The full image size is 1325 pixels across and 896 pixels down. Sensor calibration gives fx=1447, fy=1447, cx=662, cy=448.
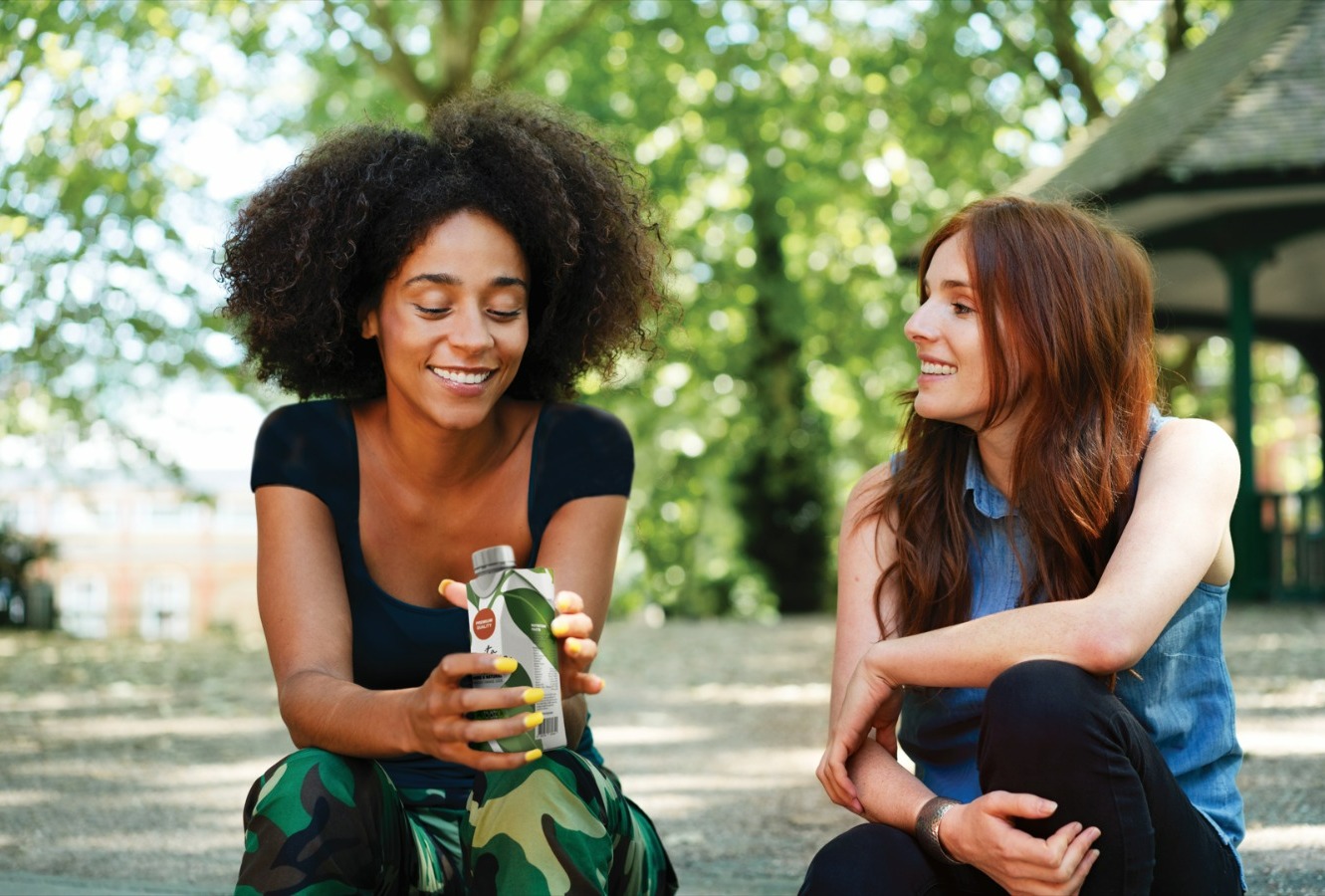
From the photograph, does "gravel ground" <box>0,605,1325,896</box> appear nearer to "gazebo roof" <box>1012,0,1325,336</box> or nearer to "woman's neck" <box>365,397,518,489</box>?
"woman's neck" <box>365,397,518,489</box>

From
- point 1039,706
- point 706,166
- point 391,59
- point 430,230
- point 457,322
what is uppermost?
point 391,59

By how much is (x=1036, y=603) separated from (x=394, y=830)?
1094 millimetres

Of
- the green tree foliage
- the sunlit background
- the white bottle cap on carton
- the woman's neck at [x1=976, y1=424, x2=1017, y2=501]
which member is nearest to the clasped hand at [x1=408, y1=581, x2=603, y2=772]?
the white bottle cap on carton

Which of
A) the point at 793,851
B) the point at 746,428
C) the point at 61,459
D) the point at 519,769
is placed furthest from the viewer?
the point at 746,428

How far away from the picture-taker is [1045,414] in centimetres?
242

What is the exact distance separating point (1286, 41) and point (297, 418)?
40.4 ft

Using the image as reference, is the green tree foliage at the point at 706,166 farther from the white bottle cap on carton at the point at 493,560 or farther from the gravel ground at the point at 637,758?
the white bottle cap on carton at the point at 493,560

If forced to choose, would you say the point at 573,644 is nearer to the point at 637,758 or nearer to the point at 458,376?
the point at 458,376

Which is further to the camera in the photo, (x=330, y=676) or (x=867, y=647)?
(x=867, y=647)

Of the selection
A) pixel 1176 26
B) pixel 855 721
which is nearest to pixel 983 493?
pixel 855 721

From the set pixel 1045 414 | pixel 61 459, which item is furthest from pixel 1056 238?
pixel 61 459

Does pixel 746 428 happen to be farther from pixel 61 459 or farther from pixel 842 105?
pixel 61 459

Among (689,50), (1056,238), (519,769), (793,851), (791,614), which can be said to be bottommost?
(791,614)

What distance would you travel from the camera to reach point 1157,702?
7.59ft
